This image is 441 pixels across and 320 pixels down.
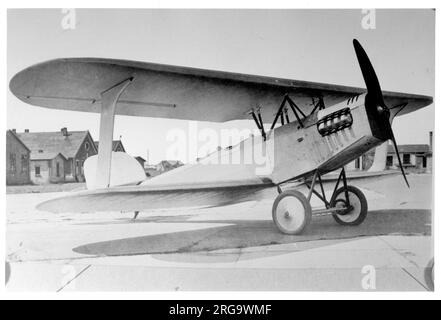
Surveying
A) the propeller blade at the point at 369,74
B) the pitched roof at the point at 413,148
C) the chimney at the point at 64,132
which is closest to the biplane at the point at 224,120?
the propeller blade at the point at 369,74

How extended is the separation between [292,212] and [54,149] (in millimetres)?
4169

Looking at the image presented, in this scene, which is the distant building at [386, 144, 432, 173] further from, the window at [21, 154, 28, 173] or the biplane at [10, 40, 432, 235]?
the window at [21, 154, 28, 173]

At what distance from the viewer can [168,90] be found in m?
3.95

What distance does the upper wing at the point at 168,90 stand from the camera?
3328mm

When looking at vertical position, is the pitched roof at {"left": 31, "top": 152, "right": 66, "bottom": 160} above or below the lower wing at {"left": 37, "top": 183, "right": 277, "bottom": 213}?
above

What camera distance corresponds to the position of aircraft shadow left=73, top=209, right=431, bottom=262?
12.8 feet

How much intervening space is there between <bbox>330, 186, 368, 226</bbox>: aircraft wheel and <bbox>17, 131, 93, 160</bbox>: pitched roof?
368cm

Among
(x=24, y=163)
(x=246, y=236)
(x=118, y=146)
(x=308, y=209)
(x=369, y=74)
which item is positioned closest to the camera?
(x=369, y=74)

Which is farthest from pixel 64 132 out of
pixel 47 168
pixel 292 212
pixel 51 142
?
pixel 292 212

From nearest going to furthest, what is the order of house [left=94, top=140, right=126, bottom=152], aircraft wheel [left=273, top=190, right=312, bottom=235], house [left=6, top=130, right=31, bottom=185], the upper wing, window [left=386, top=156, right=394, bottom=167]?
the upper wing < aircraft wheel [left=273, top=190, right=312, bottom=235] < house [left=6, top=130, right=31, bottom=185] < house [left=94, top=140, right=126, bottom=152] < window [left=386, top=156, right=394, bottom=167]

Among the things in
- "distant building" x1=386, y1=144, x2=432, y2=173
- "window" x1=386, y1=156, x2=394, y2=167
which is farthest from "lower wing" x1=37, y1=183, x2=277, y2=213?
"window" x1=386, y1=156, x2=394, y2=167

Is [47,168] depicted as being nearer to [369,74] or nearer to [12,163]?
[12,163]

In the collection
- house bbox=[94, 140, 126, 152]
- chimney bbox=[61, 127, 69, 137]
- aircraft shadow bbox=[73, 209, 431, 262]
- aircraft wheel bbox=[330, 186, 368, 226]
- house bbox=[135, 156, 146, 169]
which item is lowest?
aircraft shadow bbox=[73, 209, 431, 262]

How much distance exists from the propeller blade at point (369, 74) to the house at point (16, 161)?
4.14m
